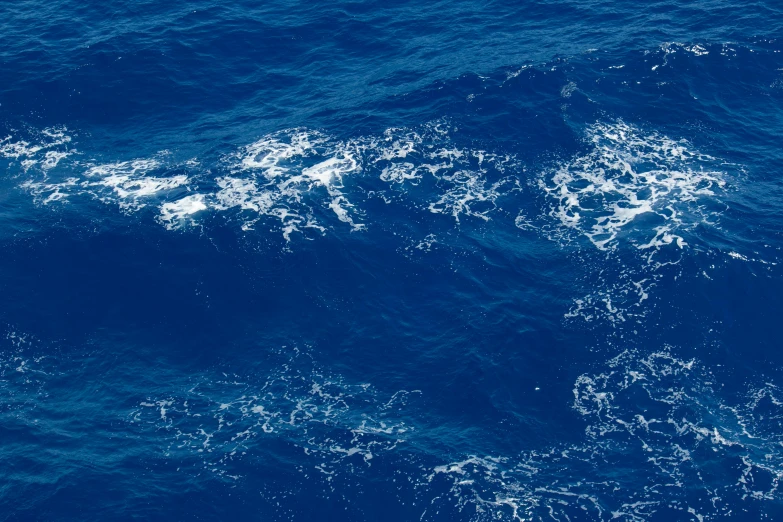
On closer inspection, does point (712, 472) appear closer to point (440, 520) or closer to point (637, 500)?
point (637, 500)

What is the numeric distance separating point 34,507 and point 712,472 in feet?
482

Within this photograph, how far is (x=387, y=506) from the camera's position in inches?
7702

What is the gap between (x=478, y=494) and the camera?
197 metres

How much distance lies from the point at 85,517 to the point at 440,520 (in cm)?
7548

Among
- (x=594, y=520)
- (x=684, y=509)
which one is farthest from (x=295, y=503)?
(x=684, y=509)

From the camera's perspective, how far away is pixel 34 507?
195875 millimetres

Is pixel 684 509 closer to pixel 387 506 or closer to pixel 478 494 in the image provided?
pixel 478 494

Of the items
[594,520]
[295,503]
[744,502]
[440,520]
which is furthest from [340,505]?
[744,502]

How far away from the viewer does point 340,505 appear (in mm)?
196000

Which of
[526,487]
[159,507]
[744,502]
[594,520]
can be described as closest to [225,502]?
[159,507]

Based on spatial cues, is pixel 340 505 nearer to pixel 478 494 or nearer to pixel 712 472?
pixel 478 494

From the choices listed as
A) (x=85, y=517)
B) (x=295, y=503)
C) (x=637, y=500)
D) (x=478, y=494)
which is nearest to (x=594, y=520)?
(x=637, y=500)

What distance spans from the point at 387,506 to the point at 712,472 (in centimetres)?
7142

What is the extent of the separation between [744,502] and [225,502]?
111 meters
